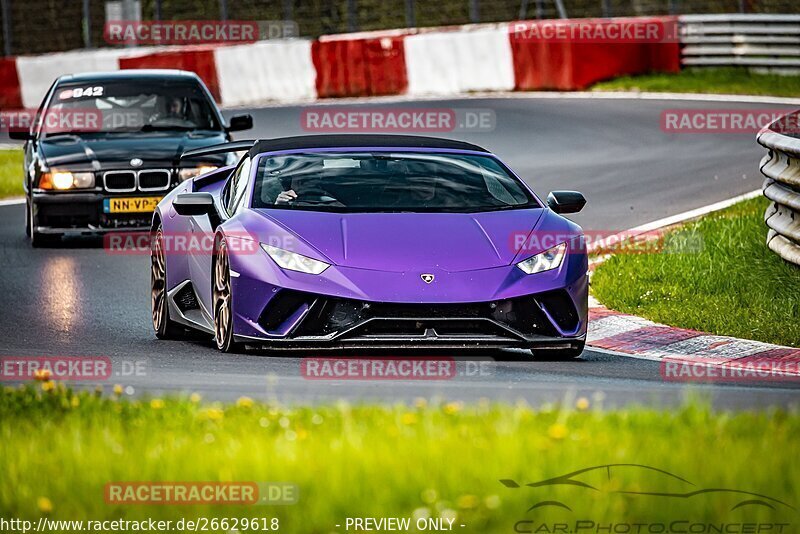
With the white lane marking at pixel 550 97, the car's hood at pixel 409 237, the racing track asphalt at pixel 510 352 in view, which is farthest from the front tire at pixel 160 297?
the white lane marking at pixel 550 97

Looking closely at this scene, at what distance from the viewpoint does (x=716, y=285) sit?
468 inches

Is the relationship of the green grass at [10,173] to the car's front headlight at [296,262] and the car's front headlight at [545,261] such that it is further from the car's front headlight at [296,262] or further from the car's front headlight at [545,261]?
the car's front headlight at [545,261]

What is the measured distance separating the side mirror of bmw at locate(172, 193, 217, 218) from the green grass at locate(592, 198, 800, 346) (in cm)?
310

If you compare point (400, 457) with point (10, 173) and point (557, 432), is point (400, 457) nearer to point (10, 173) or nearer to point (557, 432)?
point (557, 432)

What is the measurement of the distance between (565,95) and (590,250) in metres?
13.8

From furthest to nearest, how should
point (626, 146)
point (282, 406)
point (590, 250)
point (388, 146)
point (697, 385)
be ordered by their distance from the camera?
point (626, 146), point (590, 250), point (388, 146), point (697, 385), point (282, 406)

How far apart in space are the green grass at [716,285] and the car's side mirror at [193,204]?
3.10m

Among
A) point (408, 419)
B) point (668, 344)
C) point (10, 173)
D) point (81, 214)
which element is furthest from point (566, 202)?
point (10, 173)

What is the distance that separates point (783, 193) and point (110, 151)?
6270 mm

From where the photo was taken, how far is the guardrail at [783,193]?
460 inches

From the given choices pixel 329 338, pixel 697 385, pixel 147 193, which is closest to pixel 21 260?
pixel 147 193

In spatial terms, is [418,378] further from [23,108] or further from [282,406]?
[23,108]

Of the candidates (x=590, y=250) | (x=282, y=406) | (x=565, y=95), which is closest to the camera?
(x=282, y=406)

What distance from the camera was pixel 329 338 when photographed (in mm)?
8711
